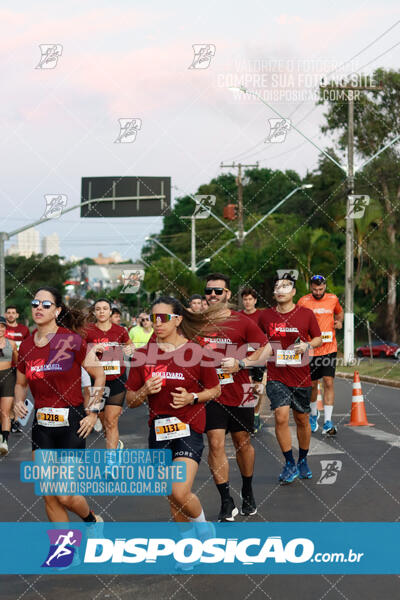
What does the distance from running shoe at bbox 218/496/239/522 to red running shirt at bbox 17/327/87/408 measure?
1.74 meters

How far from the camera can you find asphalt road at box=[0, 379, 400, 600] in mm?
5324

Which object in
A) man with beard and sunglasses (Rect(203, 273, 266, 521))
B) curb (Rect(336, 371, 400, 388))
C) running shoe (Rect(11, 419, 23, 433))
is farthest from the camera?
curb (Rect(336, 371, 400, 388))

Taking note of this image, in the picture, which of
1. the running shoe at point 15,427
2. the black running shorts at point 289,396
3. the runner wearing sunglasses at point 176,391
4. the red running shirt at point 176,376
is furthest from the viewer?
the running shoe at point 15,427

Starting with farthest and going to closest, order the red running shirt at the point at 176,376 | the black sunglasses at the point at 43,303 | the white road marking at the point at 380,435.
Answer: the white road marking at the point at 380,435 < the black sunglasses at the point at 43,303 < the red running shirt at the point at 176,376

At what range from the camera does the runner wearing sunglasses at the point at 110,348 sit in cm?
1006

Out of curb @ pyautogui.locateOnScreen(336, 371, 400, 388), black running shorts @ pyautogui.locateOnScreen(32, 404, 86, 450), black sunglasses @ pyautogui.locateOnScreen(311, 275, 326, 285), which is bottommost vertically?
curb @ pyautogui.locateOnScreen(336, 371, 400, 388)

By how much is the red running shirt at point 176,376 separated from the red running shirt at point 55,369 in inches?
16.1

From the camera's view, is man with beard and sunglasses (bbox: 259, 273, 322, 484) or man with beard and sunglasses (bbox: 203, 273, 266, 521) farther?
man with beard and sunglasses (bbox: 259, 273, 322, 484)

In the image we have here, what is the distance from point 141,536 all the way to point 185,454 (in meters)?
1.13

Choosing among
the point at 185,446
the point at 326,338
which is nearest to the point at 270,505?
the point at 185,446

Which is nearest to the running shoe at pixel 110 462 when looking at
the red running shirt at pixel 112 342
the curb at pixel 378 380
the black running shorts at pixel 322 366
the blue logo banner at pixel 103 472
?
the blue logo banner at pixel 103 472

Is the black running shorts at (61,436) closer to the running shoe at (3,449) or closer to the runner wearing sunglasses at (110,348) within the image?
the runner wearing sunglasses at (110,348)

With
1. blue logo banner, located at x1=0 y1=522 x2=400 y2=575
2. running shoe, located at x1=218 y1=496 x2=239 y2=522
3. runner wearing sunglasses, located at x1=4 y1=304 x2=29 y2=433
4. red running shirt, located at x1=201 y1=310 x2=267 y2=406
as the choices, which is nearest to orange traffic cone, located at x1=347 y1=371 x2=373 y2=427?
runner wearing sunglasses, located at x1=4 y1=304 x2=29 y2=433

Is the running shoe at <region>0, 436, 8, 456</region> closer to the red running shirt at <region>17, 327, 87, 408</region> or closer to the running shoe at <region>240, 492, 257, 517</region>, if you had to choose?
the running shoe at <region>240, 492, 257, 517</region>
